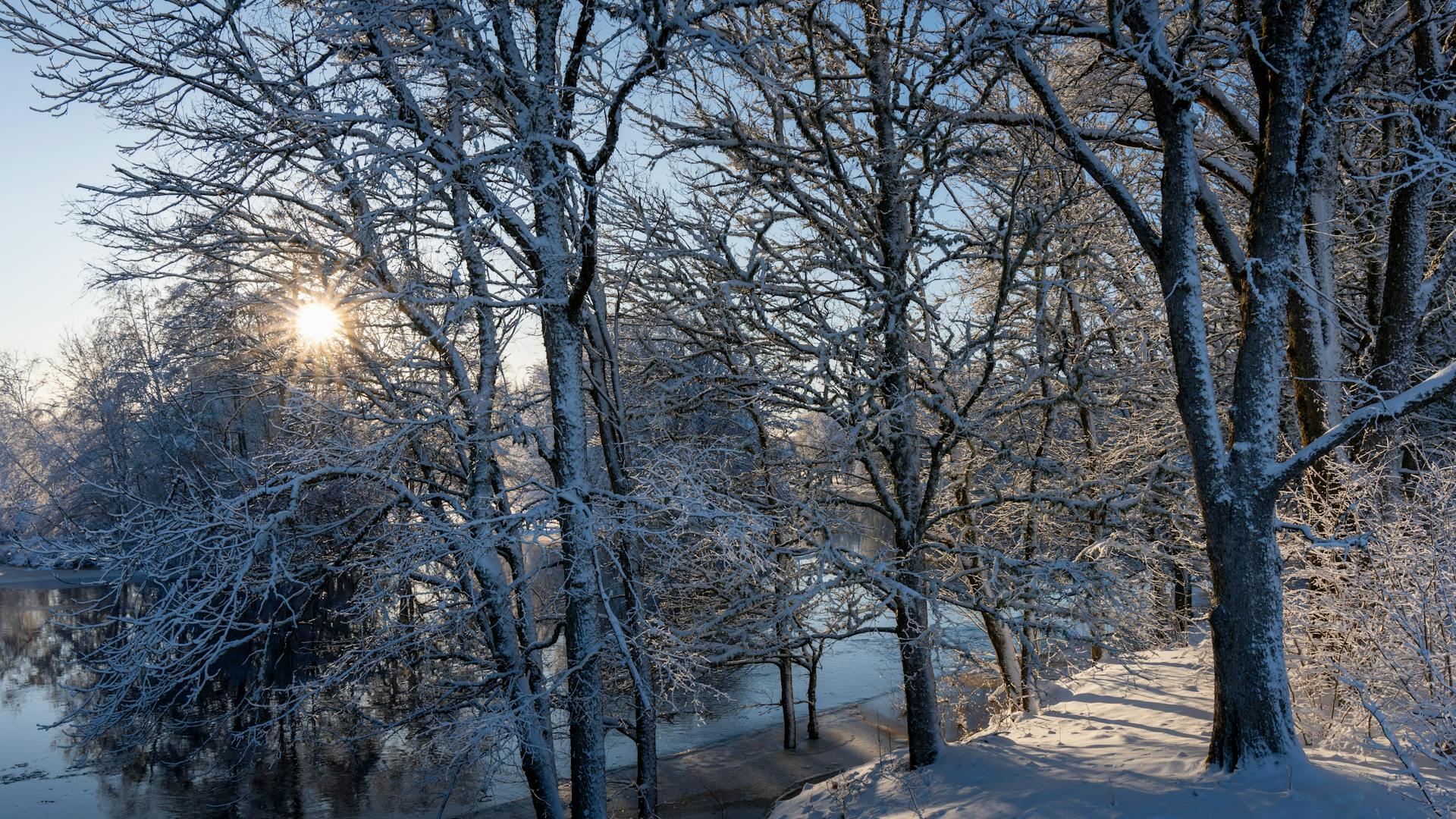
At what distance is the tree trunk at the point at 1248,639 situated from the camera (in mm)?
5922

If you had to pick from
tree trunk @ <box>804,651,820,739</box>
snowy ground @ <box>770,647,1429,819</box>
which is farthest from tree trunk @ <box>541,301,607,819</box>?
tree trunk @ <box>804,651,820,739</box>

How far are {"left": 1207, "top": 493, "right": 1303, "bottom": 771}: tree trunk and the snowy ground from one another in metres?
0.21

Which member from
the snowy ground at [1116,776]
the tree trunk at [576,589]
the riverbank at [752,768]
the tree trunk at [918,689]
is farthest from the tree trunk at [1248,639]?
the riverbank at [752,768]

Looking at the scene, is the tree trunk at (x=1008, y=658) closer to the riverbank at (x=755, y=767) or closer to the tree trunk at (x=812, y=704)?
the riverbank at (x=755, y=767)

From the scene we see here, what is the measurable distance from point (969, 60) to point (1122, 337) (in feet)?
21.2

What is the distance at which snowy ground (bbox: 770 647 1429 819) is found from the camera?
5441 mm

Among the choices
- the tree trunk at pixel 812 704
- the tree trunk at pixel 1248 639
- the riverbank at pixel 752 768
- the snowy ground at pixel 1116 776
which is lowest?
the riverbank at pixel 752 768

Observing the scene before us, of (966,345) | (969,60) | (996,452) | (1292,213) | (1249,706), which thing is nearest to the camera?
(1249,706)

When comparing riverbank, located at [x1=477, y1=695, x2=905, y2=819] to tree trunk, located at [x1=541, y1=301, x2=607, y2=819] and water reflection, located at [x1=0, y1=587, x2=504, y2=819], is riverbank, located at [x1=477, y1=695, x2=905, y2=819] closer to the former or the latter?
water reflection, located at [x1=0, y1=587, x2=504, y2=819]

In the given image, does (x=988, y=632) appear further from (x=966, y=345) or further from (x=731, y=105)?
(x=731, y=105)

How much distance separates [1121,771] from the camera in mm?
6836

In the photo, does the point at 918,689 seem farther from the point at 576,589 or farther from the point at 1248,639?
the point at 576,589

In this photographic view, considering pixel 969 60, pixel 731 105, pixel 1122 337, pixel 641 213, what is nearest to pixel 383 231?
pixel 641 213

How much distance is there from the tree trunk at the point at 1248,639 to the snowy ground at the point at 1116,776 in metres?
0.21
